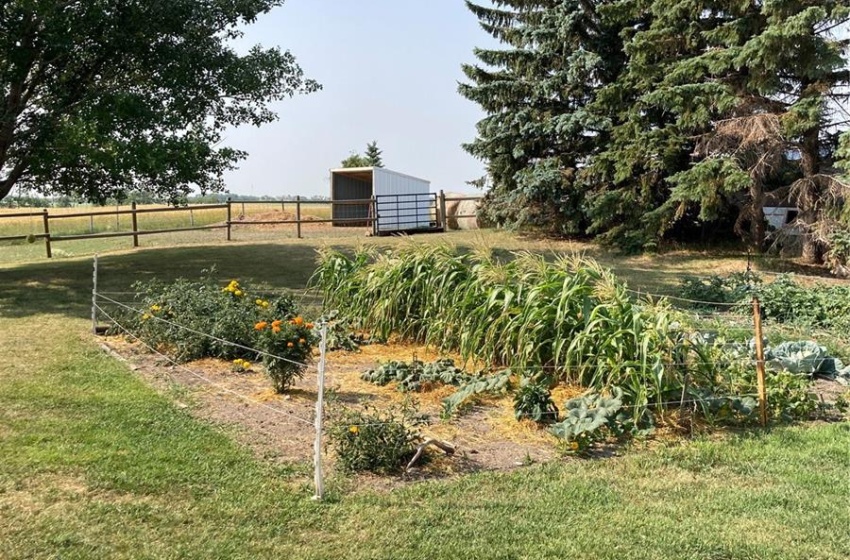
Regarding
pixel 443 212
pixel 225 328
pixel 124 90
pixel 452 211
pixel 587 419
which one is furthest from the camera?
pixel 452 211

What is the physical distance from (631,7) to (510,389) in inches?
491

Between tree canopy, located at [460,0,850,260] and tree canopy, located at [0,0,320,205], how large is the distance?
6223 mm

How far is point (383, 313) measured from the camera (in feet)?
21.0

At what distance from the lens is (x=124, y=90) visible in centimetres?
1108

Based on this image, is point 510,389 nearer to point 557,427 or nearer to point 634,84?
point 557,427

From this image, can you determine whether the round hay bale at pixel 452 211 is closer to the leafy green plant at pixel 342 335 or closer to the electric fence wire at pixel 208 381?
the leafy green plant at pixel 342 335

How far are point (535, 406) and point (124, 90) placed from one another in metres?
9.99

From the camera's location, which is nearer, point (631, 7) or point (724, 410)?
point (724, 410)

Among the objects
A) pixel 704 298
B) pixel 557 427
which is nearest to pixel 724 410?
pixel 557 427

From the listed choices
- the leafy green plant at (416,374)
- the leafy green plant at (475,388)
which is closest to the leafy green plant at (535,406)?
the leafy green plant at (475,388)

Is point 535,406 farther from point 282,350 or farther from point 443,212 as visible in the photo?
point 443,212

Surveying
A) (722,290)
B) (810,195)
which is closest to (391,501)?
(722,290)

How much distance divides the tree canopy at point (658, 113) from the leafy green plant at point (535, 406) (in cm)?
948

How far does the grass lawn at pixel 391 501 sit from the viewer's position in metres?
2.68
